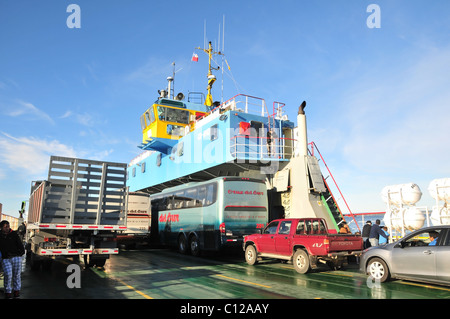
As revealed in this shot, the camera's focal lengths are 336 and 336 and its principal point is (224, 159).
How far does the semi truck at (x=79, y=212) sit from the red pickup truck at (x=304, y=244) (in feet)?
17.1

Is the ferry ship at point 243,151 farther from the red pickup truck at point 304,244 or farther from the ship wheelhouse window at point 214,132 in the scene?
the red pickup truck at point 304,244

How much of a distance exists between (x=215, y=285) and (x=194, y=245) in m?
8.06

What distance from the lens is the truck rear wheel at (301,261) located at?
10.6 meters

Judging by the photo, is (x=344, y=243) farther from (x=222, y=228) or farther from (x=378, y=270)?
(x=222, y=228)

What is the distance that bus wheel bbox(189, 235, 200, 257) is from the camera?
1623cm

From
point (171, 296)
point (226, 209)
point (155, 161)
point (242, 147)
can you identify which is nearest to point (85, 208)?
point (171, 296)

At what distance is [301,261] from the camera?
10.8 meters

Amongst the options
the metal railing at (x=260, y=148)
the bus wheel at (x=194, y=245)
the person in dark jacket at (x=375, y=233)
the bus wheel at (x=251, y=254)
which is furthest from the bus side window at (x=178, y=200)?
A: the person in dark jacket at (x=375, y=233)

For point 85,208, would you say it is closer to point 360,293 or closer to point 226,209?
point 226,209

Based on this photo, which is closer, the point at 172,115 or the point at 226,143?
the point at 226,143

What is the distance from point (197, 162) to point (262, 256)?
10.4 m

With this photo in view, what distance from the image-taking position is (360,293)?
7.78 metres

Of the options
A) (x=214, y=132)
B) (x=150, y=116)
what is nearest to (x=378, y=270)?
(x=214, y=132)
